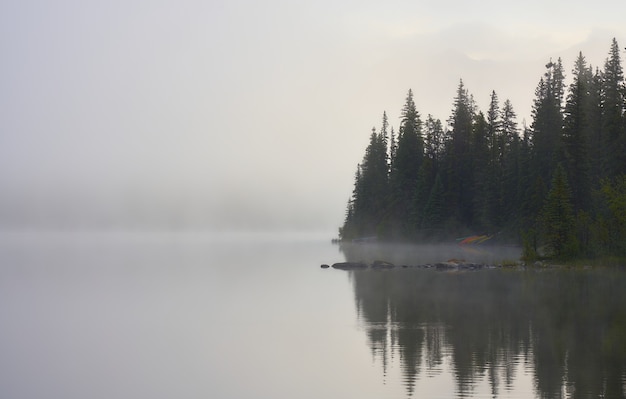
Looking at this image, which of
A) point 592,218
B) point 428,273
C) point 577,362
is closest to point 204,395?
point 577,362

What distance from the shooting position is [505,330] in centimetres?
3017

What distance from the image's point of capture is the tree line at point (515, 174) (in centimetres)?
6862

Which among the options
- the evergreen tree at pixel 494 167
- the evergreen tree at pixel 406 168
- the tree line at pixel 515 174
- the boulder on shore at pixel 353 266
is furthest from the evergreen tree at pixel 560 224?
the evergreen tree at pixel 406 168

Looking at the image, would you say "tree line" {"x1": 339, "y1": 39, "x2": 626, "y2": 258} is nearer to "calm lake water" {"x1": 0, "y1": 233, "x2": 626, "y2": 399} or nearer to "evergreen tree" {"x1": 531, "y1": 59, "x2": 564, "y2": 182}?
"evergreen tree" {"x1": 531, "y1": 59, "x2": 564, "y2": 182}

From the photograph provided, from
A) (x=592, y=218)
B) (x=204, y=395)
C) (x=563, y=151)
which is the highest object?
(x=563, y=151)

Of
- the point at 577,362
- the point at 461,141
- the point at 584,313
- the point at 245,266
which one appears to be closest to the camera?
the point at 577,362

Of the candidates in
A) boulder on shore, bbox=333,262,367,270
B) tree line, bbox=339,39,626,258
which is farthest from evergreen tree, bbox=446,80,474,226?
boulder on shore, bbox=333,262,367,270

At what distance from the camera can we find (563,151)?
275 feet

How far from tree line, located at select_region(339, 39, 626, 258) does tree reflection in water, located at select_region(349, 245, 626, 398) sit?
49.2 ft

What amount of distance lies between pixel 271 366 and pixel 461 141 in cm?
9934

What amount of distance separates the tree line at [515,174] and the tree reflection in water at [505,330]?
15008 millimetres

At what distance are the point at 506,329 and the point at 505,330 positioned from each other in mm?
258

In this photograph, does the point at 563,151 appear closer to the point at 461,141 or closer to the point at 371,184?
the point at 461,141

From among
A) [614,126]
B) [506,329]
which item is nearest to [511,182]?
[614,126]
